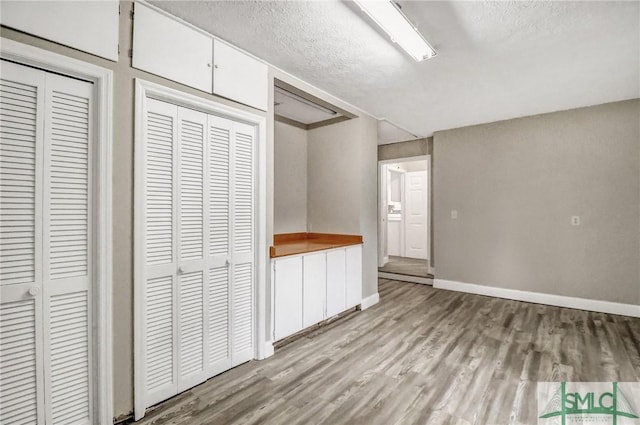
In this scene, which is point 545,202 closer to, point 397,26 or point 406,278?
point 406,278

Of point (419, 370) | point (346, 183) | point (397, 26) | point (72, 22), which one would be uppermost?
point (397, 26)

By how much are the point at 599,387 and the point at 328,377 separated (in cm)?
197

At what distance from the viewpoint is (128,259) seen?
1789 millimetres

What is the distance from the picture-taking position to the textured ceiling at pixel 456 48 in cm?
193

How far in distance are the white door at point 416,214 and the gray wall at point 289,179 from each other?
13.4ft

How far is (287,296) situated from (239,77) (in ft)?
6.52

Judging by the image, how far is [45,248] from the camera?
1.53 m

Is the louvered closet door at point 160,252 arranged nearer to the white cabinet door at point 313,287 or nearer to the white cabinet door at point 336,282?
the white cabinet door at point 313,287

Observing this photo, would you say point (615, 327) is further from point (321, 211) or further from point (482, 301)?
point (321, 211)

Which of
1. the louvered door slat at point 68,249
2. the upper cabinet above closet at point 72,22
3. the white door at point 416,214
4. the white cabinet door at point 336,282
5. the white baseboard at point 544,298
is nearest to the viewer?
the upper cabinet above closet at point 72,22

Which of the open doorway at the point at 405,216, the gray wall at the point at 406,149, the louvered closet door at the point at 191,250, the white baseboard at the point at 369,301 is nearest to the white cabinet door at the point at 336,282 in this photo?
the white baseboard at the point at 369,301

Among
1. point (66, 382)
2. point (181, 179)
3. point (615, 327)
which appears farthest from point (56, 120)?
point (615, 327)

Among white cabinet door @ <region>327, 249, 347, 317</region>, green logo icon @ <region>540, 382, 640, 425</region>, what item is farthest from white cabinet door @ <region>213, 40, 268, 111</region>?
green logo icon @ <region>540, 382, 640, 425</region>

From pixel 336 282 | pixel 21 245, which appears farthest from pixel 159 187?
pixel 336 282
